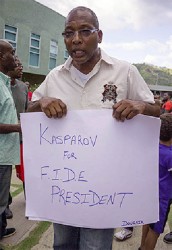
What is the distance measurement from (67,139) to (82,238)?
1.85 ft

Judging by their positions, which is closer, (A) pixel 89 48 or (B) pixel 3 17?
(A) pixel 89 48

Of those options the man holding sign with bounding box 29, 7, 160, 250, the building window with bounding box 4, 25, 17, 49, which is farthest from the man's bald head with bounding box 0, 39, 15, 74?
the building window with bounding box 4, 25, 17, 49

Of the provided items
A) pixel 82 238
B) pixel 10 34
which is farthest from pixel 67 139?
pixel 10 34

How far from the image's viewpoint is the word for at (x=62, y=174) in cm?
162

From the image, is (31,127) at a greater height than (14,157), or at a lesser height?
greater

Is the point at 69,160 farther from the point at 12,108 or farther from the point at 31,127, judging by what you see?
the point at 12,108

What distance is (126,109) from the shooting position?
1.49 meters

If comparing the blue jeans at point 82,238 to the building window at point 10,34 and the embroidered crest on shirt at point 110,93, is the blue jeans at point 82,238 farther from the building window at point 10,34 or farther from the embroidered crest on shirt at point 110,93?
the building window at point 10,34

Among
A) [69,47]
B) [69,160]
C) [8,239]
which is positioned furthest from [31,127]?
Result: [8,239]

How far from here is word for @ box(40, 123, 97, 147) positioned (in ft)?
5.25

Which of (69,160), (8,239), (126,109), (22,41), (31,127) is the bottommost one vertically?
(8,239)

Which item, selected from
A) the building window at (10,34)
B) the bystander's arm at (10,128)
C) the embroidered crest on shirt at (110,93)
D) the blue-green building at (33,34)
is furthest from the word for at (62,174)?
the building window at (10,34)

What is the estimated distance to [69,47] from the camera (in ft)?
5.37

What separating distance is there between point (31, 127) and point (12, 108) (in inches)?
36.7
